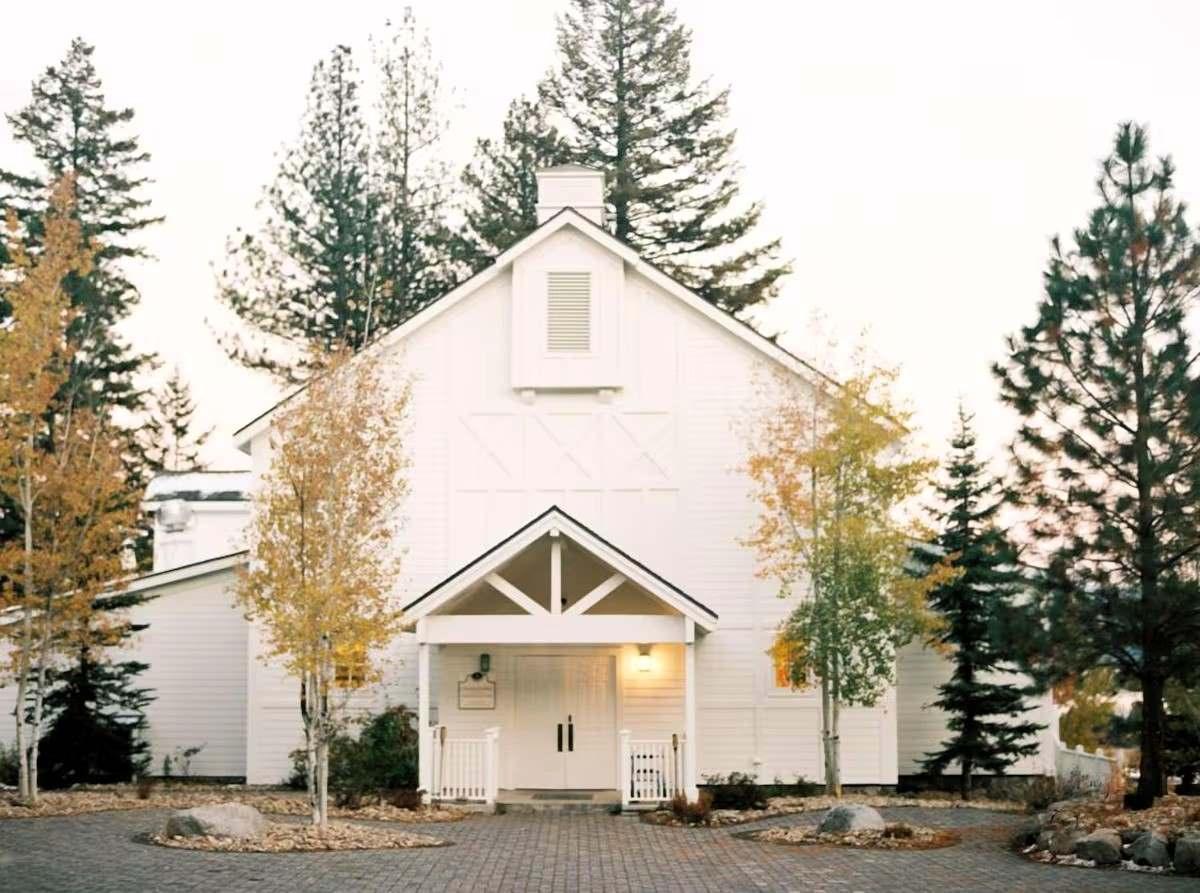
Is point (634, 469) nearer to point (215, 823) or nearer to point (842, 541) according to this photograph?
point (842, 541)

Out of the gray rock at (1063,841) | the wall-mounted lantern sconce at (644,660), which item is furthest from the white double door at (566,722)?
the gray rock at (1063,841)

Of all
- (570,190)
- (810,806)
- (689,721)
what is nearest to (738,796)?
(810,806)

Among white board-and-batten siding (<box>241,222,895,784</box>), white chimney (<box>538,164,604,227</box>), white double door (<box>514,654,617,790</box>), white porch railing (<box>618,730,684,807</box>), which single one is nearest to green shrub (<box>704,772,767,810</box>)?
white porch railing (<box>618,730,684,807</box>)

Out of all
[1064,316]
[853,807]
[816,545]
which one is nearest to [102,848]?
[853,807]

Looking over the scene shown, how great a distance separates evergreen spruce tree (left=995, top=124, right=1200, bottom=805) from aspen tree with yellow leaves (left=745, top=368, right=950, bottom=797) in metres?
3.52

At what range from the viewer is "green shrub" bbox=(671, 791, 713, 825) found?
846 inches

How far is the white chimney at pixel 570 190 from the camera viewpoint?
2905 centimetres

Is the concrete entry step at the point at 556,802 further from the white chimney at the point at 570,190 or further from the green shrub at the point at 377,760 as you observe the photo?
the white chimney at the point at 570,190

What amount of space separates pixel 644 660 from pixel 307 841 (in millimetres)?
9062

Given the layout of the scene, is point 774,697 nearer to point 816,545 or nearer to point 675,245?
point 816,545

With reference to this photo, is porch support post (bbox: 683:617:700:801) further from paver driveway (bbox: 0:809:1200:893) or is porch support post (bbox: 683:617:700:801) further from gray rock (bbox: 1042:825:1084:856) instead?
gray rock (bbox: 1042:825:1084:856)

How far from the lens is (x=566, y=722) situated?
25.9 meters

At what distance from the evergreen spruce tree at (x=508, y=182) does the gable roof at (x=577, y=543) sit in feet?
73.5

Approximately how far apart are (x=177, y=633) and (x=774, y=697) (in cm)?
1099
